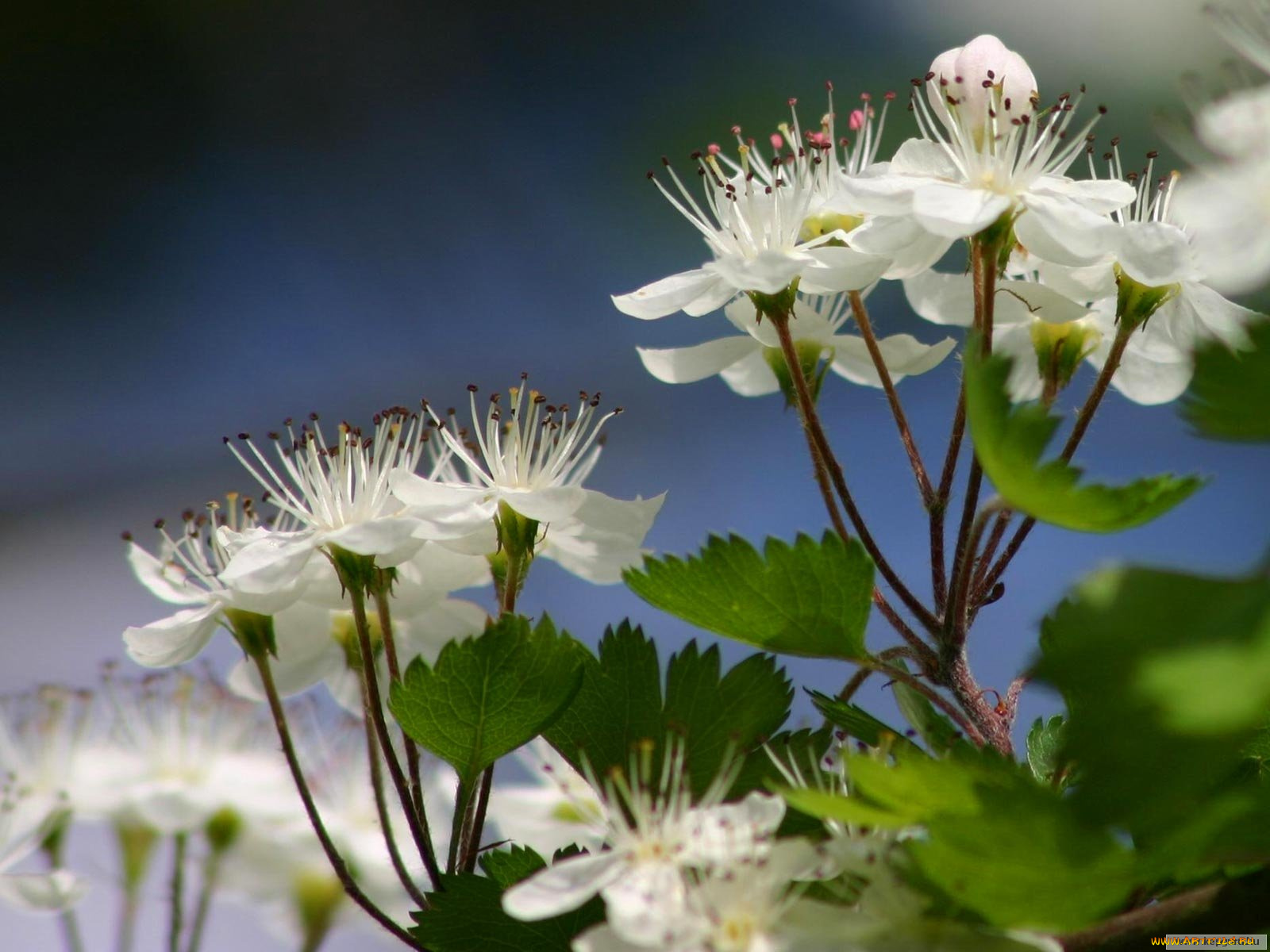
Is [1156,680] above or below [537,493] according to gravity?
below

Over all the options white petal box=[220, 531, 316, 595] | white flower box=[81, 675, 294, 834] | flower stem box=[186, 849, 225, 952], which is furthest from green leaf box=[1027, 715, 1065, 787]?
white flower box=[81, 675, 294, 834]

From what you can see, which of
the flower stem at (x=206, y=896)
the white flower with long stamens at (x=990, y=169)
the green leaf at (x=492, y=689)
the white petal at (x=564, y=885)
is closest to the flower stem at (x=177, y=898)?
the flower stem at (x=206, y=896)

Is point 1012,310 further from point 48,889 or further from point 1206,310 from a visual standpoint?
point 48,889

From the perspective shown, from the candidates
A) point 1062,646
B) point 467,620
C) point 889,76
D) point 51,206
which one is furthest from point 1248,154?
point 51,206

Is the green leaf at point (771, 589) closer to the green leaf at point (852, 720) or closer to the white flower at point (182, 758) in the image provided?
the green leaf at point (852, 720)

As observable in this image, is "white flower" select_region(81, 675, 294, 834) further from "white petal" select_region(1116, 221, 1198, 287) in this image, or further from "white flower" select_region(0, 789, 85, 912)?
"white petal" select_region(1116, 221, 1198, 287)

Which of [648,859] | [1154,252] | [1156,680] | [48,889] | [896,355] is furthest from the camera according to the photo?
[48,889]

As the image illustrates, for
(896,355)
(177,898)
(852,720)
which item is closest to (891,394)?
(896,355)
